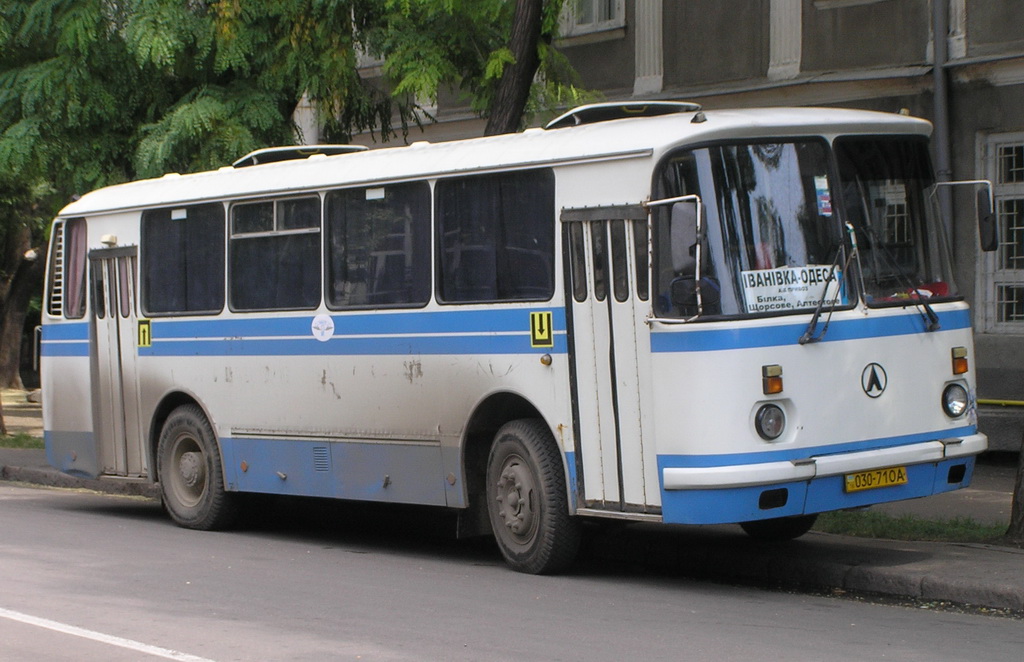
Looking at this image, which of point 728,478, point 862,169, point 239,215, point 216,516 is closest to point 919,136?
point 862,169

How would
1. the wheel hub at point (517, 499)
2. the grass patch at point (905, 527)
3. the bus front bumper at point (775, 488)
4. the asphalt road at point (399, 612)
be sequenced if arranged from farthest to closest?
the grass patch at point (905, 527), the wheel hub at point (517, 499), the bus front bumper at point (775, 488), the asphalt road at point (399, 612)

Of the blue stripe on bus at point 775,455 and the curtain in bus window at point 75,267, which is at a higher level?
the curtain in bus window at point 75,267

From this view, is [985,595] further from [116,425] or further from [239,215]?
[116,425]

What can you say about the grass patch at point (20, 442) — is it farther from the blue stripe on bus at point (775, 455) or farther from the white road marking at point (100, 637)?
the blue stripe on bus at point (775, 455)

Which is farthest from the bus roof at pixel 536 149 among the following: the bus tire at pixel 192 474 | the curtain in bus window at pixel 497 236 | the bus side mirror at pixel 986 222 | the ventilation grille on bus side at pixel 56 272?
the bus tire at pixel 192 474

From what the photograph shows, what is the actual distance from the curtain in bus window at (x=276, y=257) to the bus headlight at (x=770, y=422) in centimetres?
425

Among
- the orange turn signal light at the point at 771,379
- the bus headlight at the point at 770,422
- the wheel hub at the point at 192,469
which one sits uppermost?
the orange turn signal light at the point at 771,379

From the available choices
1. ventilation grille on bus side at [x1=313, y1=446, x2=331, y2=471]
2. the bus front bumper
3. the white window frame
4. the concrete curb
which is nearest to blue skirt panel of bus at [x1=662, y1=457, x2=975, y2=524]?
the bus front bumper

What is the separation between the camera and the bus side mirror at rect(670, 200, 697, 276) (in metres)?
9.46

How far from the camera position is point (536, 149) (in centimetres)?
1059

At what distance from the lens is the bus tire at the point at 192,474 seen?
44.8ft

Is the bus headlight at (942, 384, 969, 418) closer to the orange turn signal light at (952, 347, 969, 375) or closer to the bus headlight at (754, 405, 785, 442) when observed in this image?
the orange turn signal light at (952, 347, 969, 375)

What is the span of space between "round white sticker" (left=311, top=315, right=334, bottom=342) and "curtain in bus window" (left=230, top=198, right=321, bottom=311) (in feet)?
0.47

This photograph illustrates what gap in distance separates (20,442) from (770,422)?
15.7 m
